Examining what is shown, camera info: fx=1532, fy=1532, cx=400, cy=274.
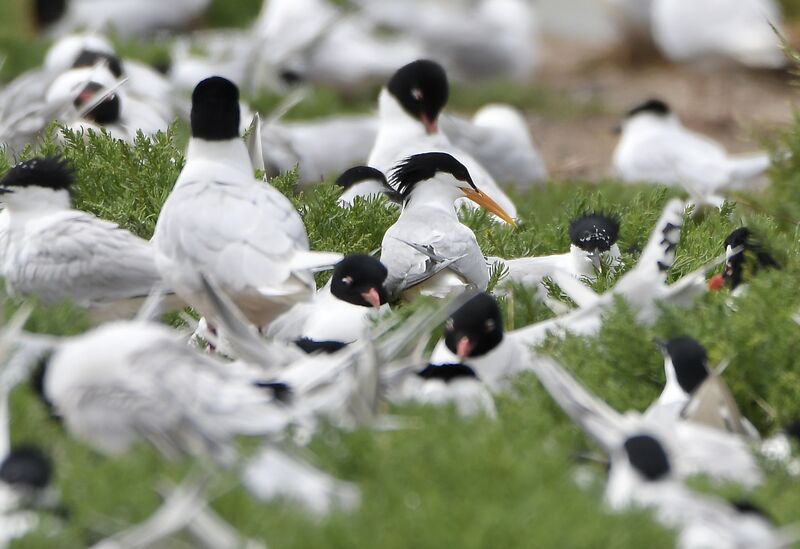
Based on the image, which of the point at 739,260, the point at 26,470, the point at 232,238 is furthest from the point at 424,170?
the point at 26,470

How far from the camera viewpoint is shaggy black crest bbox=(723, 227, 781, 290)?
14.0 feet

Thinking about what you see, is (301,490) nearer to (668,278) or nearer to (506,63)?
(668,278)

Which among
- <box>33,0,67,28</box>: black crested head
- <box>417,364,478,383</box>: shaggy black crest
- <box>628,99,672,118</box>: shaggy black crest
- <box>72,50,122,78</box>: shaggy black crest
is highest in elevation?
<box>417,364,478,383</box>: shaggy black crest

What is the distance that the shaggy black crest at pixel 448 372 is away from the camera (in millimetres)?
3598

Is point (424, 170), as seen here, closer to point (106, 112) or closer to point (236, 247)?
point (236, 247)

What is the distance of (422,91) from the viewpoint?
651 centimetres

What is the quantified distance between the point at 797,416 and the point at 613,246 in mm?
1254

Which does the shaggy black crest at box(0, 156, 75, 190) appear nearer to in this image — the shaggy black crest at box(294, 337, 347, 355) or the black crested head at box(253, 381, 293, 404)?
the shaggy black crest at box(294, 337, 347, 355)

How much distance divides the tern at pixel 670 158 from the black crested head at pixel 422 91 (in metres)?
1.63

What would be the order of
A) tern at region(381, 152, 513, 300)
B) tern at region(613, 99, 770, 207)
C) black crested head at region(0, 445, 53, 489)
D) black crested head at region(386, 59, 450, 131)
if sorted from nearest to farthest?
black crested head at region(0, 445, 53, 489), tern at region(381, 152, 513, 300), black crested head at region(386, 59, 450, 131), tern at region(613, 99, 770, 207)

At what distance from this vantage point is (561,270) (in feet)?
15.1

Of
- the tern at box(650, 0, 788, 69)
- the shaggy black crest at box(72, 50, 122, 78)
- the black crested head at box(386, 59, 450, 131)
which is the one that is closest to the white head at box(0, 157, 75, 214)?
the black crested head at box(386, 59, 450, 131)

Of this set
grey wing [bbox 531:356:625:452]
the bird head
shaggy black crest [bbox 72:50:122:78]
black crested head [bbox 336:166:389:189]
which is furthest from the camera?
shaggy black crest [bbox 72:50:122:78]

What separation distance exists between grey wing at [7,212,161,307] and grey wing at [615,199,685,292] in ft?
4.09
